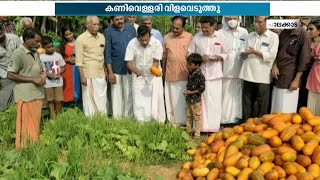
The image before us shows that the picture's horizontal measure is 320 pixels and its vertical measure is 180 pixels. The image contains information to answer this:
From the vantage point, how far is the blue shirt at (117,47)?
265 inches

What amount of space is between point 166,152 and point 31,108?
70.0 inches

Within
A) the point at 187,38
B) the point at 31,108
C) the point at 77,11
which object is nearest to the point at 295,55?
the point at 187,38

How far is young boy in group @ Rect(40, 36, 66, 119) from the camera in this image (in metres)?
6.95

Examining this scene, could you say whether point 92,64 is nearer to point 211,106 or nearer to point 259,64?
point 211,106

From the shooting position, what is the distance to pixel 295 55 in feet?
20.2

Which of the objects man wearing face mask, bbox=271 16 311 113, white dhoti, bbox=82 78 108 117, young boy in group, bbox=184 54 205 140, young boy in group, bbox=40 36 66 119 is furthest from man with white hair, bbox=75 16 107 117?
man wearing face mask, bbox=271 16 311 113

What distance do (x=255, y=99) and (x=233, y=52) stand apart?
30.5 inches

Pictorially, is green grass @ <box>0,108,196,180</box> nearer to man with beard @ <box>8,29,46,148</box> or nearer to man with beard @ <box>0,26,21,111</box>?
man with beard @ <box>8,29,46,148</box>

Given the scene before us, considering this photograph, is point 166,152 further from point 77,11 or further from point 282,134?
point 77,11

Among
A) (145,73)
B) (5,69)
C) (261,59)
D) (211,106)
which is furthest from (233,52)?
(5,69)

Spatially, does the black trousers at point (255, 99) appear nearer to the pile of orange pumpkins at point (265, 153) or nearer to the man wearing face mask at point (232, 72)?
the man wearing face mask at point (232, 72)

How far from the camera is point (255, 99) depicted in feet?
21.9

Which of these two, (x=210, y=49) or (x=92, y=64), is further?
(x=92, y=64)

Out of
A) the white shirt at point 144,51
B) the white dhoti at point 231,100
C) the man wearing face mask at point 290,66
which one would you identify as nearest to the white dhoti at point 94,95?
the white shirt at point 144,51
